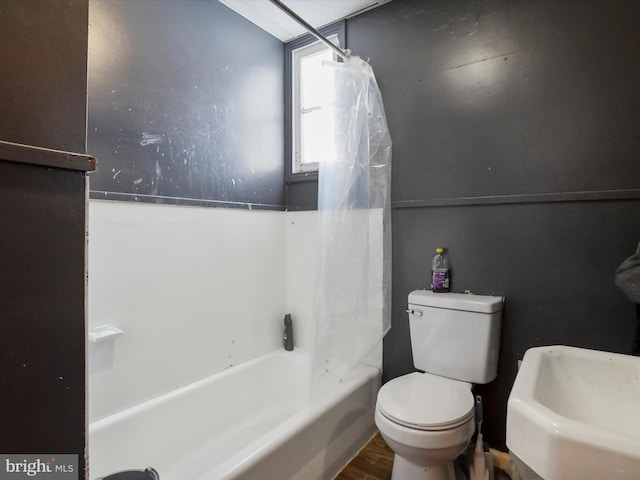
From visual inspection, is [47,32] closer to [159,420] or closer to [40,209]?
[40,209]

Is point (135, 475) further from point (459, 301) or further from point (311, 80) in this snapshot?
point (311, 80)

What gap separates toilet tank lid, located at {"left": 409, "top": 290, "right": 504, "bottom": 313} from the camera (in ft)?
5.04

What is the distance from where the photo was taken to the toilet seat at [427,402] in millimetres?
1278

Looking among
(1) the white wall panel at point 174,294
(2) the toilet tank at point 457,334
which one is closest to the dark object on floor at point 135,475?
(1) the white wall panel at point 174,294

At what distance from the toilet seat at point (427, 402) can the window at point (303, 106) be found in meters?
1.42

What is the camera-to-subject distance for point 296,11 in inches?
79.3

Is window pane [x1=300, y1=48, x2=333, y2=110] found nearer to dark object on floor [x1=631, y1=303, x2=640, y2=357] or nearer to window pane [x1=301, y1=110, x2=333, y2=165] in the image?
window pane [x1=301, y1=110, x2=333, y2=165]

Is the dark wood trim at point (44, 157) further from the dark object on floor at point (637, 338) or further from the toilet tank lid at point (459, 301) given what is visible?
the dark object on floor at point (637, 338)

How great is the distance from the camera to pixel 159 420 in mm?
1543

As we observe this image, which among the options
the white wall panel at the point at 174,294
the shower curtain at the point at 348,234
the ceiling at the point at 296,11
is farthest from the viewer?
the ceiling at the point at 296,11

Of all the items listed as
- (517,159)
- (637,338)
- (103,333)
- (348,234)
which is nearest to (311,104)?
(348,234)

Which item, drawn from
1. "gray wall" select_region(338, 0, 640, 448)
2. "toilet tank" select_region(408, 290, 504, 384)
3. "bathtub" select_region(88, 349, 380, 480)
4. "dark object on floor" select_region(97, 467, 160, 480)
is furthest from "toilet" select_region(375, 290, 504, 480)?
"dark object on floor" select_region(97, 467, 160, 480)

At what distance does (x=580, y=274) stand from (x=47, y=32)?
1.85 meters

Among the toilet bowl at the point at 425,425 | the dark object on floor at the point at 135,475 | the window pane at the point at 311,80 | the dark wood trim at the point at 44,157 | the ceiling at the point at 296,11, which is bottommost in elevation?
the dark object on floor at the point at 135,475
